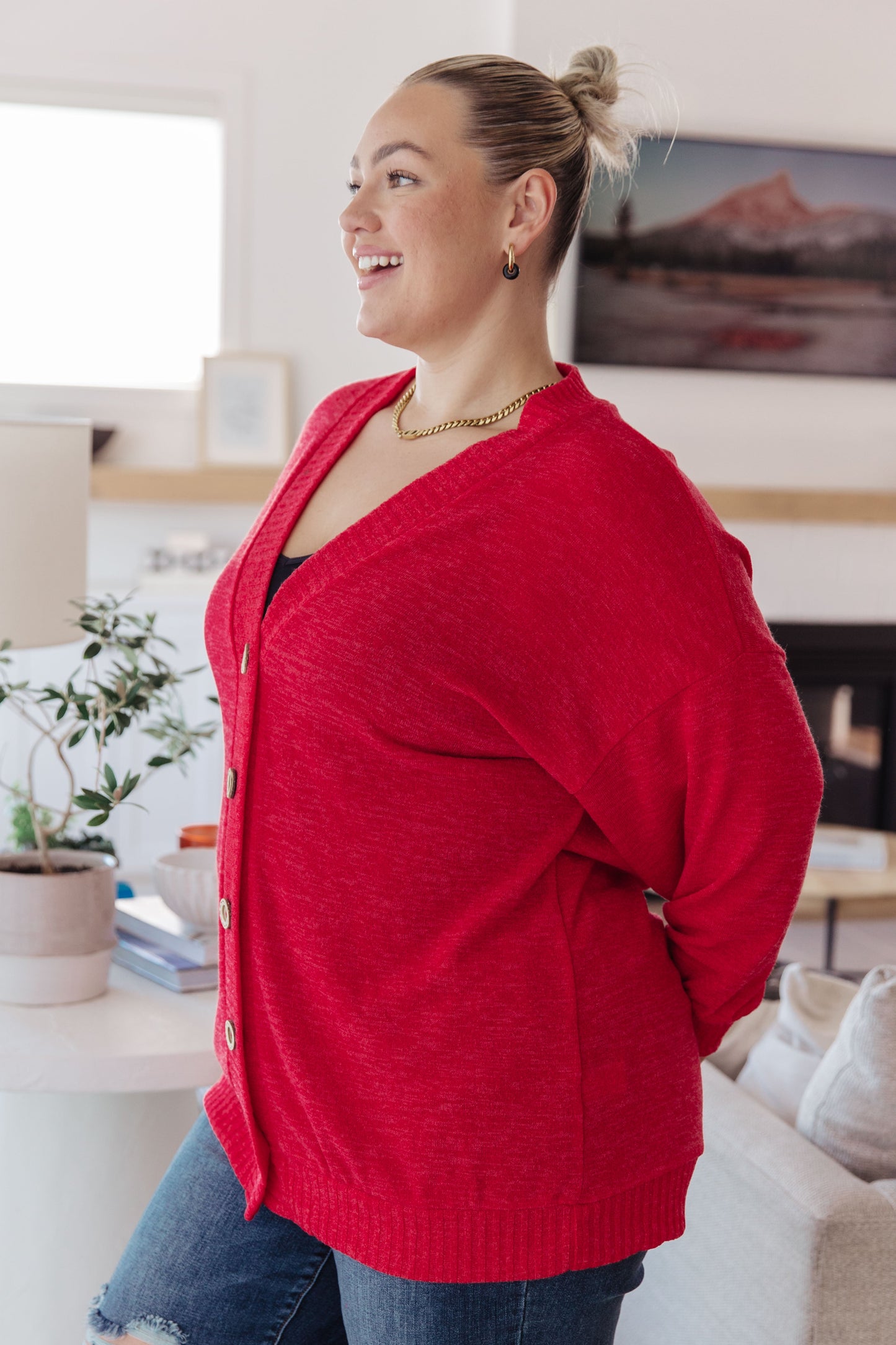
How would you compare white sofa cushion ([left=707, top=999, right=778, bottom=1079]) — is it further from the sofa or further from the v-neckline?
the v-neckline

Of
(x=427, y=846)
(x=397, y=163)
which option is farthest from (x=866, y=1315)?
(x=397, y=163)

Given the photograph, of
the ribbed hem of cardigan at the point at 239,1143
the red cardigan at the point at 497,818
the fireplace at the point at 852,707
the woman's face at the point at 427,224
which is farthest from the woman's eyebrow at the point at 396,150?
the fireplace at the point at 852,707

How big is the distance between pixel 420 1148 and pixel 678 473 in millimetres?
513

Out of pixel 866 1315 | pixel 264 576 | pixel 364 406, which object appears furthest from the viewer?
pixel 866 1315

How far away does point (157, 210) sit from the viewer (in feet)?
14.5

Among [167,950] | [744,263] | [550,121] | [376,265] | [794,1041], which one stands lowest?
[794,1041]

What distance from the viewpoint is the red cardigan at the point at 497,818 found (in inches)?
38.6

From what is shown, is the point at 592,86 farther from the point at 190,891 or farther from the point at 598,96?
the point at 190,891

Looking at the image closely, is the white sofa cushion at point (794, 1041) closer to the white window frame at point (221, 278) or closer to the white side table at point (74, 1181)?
the white side table at point (74, 1181)

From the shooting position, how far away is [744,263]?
4.45 m

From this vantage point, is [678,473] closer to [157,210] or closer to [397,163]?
[397,163]

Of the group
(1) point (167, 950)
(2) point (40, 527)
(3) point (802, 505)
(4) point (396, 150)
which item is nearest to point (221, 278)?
(3) point (802, 505)

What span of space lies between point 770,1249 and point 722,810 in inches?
27.3

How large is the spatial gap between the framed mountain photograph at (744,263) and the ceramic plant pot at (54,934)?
10.3 ft
